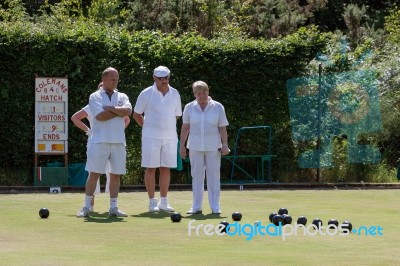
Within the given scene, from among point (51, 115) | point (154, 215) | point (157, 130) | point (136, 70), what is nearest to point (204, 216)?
point (154, 215)

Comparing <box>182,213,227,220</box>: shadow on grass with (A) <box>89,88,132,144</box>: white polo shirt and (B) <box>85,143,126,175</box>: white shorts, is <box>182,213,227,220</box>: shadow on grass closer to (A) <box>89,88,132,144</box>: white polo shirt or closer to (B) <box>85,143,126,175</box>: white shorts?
(B) <box>85,143,126,175</box>: white shorts

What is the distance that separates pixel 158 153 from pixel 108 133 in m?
0.98

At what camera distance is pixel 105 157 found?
12422 mm

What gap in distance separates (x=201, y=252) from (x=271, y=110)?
12.2 m

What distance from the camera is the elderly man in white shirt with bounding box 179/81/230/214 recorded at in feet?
42.5

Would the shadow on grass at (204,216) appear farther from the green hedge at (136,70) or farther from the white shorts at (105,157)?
the green hedge at (136,70)

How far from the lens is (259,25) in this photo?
32.7 meters

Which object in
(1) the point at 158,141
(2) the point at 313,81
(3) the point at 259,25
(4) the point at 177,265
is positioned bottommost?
(4) the point at 177,265

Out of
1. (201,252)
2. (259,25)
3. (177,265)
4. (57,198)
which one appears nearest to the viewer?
(177,265)

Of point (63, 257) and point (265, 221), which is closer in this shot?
point (63, 257)

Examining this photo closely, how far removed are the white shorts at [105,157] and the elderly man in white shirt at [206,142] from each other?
98cm

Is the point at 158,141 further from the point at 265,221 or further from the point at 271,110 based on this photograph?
the point at 271,110

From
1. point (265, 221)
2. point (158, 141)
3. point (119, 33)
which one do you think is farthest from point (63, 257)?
point (119, 33)

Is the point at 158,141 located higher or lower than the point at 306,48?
lower
